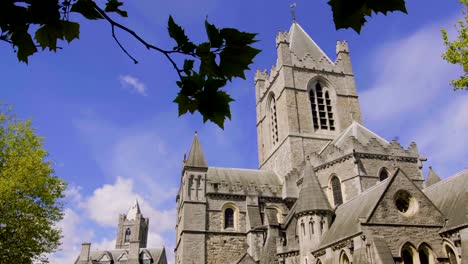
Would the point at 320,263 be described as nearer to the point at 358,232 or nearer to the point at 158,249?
the point at 358,232

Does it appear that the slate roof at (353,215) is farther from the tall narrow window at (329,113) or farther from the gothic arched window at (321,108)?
the tall narrow window at (329,113)

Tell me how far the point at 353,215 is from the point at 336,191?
22.5 ft

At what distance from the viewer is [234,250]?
84.5ft

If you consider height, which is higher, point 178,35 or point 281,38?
point 281,38

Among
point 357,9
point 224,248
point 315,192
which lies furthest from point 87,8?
point 224,248

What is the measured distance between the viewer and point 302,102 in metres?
33.2

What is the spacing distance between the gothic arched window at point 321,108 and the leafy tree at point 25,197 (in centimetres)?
2219

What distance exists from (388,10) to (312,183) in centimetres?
1986

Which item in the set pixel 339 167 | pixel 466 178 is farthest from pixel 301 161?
pixel 466 178

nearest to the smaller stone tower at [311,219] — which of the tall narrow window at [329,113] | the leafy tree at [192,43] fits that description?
the tall narrow window at [329,113]

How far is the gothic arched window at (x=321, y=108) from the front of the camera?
3322cm

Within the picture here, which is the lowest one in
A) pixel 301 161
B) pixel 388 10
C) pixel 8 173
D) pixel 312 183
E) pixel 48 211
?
pixel 388 10

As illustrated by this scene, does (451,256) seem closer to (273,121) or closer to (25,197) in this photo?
(25,197)

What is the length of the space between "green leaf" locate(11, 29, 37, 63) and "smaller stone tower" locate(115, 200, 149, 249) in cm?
8128
